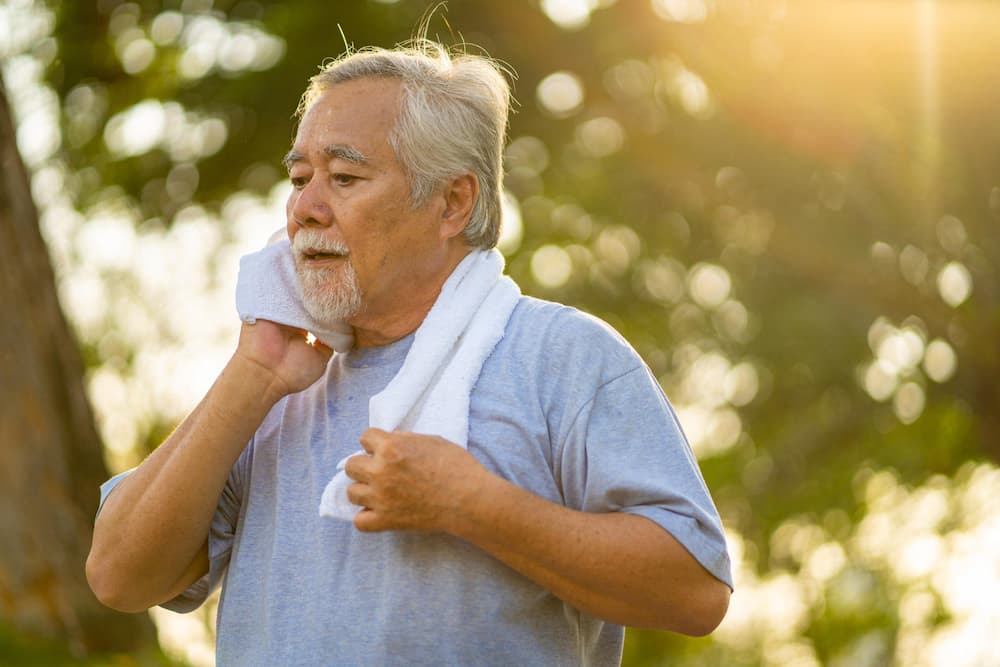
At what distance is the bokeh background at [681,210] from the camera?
512 centimetres

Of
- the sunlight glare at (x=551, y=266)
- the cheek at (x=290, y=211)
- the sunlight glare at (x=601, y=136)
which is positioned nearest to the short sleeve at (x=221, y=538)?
the cheek at (x=290, y=211)

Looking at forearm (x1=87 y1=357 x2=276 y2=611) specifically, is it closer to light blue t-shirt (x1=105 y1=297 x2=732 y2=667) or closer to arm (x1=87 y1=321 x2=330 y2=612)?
arm (x1=87 y1=321 x2=330 y2=612)

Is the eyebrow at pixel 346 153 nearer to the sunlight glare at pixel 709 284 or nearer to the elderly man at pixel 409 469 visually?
the elderly man at pixel 409 469

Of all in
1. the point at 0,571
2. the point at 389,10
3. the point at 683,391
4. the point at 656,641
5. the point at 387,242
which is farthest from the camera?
the point at 656,641

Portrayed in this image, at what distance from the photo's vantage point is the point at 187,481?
2.47 metres

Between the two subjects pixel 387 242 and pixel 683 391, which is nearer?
pixel 387 242

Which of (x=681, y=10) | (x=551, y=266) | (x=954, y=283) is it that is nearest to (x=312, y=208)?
(x=681, y=10)

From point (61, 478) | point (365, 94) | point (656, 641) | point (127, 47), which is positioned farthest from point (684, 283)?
point (656, 641)

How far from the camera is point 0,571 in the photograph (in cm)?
487

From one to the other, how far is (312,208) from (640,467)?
79 cm

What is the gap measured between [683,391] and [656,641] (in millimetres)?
7058

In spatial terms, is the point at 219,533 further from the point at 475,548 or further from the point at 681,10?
the point at 681,10

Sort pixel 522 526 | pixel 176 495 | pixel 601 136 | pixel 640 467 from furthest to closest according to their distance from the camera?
pixel 601 136 → pixel 176 495 → pixel 640 467 → pixel 522 526

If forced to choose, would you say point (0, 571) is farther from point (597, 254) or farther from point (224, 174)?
point (597, 254)
